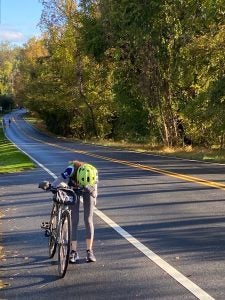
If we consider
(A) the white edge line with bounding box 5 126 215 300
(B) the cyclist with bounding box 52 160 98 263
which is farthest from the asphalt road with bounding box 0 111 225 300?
(B) the cyclist with bounding box 52 160 98 263

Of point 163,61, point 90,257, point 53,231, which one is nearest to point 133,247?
point 90,257

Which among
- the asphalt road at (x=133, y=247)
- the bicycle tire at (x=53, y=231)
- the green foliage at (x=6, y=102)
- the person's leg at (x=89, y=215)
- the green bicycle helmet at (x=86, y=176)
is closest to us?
the asphalt road at (x=133, y=247)

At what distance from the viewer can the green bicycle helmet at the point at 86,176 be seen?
21.7ft

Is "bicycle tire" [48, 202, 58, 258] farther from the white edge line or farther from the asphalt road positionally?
the white edge line

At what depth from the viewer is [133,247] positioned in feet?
24.7

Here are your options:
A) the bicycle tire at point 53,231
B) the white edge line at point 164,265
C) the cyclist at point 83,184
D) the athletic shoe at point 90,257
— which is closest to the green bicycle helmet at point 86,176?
the cyclist at point 83,184

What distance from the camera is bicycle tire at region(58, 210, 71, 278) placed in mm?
6277

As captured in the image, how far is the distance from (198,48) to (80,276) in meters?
22.6

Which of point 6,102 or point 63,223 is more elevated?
point 6,102

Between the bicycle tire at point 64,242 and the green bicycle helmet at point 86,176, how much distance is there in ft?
1.35

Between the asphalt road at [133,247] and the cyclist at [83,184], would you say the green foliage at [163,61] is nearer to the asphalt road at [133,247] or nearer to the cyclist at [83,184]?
the asphalt road at [133,247]

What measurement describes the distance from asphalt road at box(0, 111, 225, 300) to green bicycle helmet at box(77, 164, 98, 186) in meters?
1.03

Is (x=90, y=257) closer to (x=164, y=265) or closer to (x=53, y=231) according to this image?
(x=53, y=231)

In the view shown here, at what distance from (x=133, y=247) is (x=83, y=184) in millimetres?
1441
